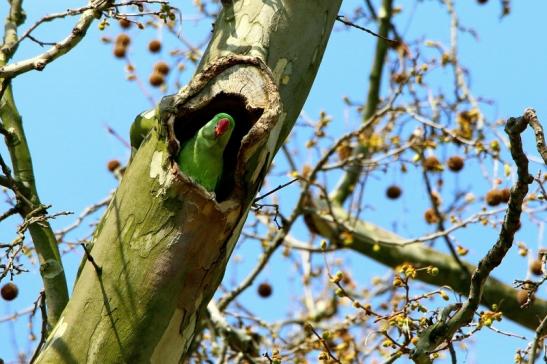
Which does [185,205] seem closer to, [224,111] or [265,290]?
[224,111]

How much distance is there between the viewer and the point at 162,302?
2184 mm

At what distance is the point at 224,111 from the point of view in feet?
8.07

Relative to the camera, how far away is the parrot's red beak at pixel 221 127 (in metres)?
2.39

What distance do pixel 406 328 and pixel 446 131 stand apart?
7.38 ft

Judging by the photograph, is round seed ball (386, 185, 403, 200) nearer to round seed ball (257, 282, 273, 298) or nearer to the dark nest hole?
round seed ball (257, 282, 273, 298)

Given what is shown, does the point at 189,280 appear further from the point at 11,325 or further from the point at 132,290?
the point at 11,325

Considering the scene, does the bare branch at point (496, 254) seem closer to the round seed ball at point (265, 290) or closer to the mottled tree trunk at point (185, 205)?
the mottled tree trunk at point (185, 205)

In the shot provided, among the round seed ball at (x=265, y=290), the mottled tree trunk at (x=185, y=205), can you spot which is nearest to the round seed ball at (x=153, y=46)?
the round seed ball at (x=265, y=290)

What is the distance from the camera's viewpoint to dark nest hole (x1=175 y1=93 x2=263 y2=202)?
2377 mm

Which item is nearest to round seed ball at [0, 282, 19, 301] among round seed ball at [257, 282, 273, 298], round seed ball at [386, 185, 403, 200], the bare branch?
the bare branch

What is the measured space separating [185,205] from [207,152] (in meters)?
0.21

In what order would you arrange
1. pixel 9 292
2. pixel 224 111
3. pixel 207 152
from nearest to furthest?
pixel 207 152, pixel 224 111, pixel 9 292

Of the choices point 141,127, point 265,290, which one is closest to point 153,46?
point 265,290

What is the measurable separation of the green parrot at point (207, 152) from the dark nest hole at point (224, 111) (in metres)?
0.03
